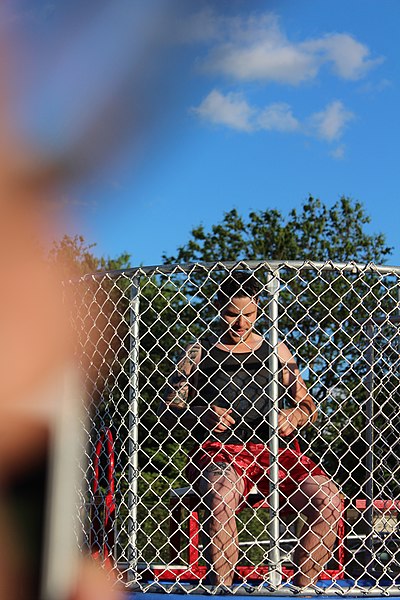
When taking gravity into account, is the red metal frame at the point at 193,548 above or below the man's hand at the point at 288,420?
below

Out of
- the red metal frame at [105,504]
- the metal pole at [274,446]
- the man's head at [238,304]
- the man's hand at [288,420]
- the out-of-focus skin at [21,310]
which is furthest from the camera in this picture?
the red metal frame at [105,504]

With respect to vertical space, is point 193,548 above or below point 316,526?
below

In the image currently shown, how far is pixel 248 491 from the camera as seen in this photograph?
3.38m

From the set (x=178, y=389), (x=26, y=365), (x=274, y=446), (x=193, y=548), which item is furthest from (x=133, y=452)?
(x=26, y=365)

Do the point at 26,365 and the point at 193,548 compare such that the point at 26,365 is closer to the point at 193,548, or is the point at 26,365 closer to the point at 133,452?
the point at 133,452

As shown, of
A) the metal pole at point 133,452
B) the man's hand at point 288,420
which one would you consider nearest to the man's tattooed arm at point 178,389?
the metal pole at point 133,452

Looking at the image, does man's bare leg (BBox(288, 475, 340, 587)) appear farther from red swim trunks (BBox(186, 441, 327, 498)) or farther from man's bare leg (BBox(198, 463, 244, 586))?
man's bare leg (BBox(198, 463, 244, 586))

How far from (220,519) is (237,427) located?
379 mm

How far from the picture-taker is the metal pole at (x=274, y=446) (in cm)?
311

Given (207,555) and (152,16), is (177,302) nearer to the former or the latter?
(207,555)

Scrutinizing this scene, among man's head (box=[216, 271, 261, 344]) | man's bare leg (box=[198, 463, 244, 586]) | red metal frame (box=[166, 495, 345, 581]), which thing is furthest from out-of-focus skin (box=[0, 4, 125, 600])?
red metal frame (box=[166, 495, 345, 581])

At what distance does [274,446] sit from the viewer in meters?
3.17

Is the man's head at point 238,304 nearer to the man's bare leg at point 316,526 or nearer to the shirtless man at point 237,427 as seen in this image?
the shirtless man at point 237,427

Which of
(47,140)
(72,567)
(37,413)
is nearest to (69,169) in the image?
(47,140)
